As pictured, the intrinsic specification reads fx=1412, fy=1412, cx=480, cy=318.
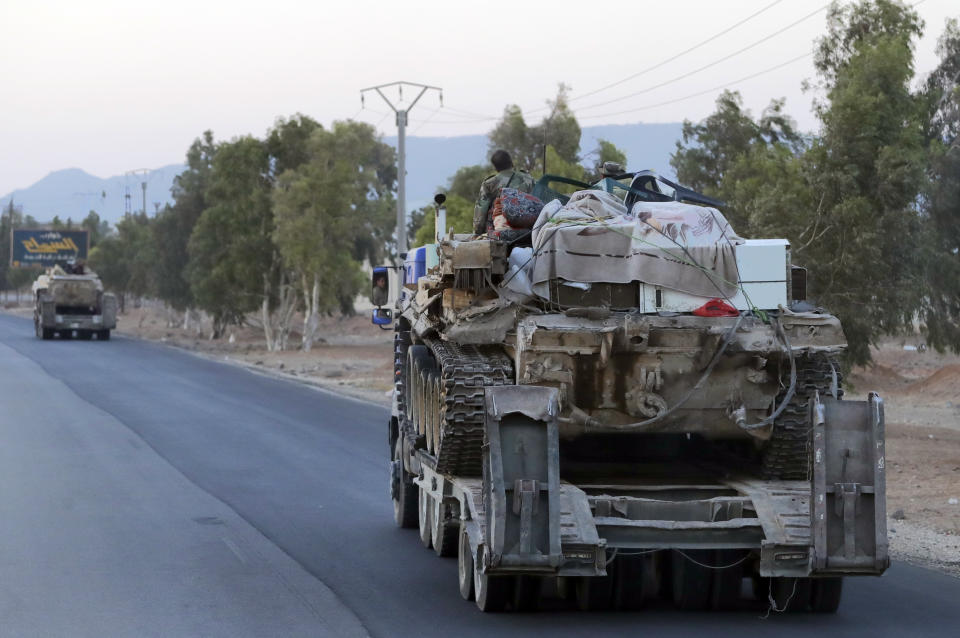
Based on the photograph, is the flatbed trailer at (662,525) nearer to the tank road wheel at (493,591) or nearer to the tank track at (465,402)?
the tank road wheel at (493,591)

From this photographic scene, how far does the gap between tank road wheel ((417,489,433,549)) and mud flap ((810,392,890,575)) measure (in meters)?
4.27

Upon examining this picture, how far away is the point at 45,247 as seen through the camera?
104 metres

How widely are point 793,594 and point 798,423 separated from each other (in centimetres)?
116

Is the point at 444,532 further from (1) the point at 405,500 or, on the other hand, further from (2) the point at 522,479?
(2) the point at 522,479

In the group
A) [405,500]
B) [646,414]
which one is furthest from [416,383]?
[646,414]

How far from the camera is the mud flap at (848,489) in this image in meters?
8.10

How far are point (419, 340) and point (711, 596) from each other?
3.68 meters

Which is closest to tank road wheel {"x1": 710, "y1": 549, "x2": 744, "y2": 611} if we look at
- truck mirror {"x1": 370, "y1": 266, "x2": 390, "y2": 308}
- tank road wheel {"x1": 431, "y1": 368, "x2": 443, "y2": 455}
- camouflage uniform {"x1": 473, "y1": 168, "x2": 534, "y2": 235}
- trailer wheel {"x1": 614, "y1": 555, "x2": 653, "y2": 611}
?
trailer wheel {"x1": 614, "y1": 555, "x2": 653, "y2": 611}

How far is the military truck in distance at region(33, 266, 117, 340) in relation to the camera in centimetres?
5191

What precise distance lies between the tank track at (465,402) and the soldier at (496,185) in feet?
7.52

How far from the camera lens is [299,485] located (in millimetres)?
15906

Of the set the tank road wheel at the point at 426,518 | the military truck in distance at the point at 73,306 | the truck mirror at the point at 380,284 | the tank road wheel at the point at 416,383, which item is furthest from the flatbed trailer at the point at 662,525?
the military truck in distance at the point at 73,306

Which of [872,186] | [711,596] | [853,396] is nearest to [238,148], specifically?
[853,396]

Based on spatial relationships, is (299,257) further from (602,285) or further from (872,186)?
(602,285)
